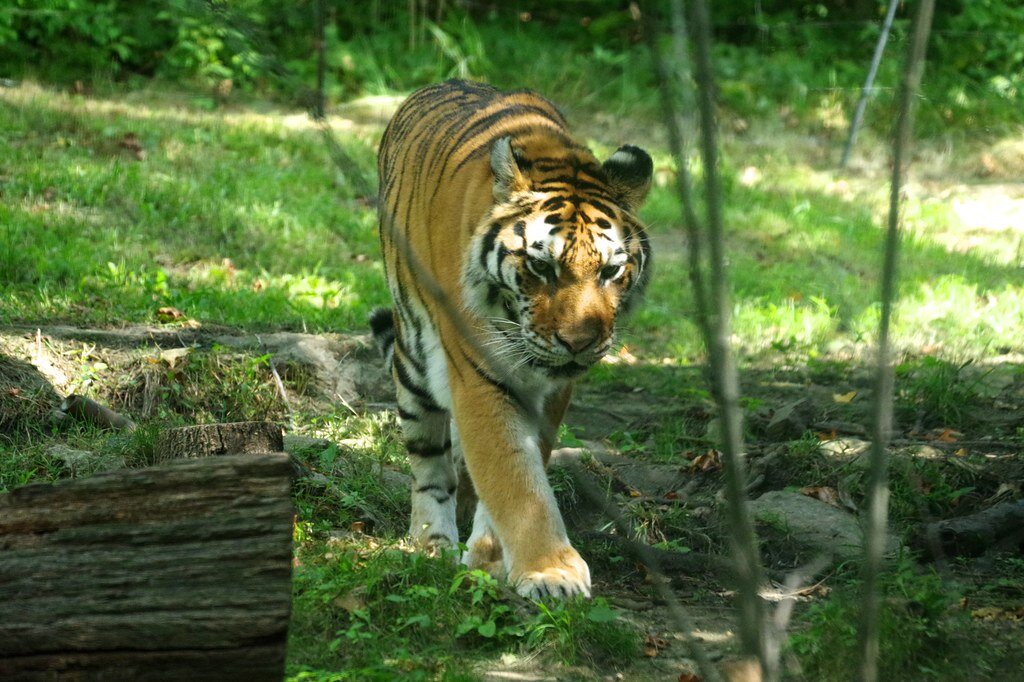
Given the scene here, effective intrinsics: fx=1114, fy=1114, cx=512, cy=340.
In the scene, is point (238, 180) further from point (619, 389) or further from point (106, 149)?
point (619, 389)

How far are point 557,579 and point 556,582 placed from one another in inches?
0.5

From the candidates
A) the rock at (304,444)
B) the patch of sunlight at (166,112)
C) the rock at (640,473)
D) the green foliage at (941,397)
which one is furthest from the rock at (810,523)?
the patch of sunlight at (166,112)

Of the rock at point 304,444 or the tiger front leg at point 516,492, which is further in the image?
the rock at point 304,444

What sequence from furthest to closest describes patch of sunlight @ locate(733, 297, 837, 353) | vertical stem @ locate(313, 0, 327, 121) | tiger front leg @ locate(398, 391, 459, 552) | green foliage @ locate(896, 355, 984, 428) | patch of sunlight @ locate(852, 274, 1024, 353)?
patch of sunlight @ locate(733, 297, 837, 353) → patch of sunlight @ locate(852, 274, 1024, 353) → green foliage @ locate(896, 355, 984, 428) → tiger front leg @ locate(398, 391, 459, 552) → vertical stem @ locate(313, 0, 327, 121)

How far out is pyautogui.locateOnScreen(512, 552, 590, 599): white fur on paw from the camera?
11.4 feet

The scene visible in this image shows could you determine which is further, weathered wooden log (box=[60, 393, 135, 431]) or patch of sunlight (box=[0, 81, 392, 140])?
patch of sunlight (box=[0, 81, 392, 140])

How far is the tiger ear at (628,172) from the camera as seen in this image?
4023mm

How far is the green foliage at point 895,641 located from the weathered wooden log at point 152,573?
1445mm

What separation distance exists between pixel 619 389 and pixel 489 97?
220 centimetres

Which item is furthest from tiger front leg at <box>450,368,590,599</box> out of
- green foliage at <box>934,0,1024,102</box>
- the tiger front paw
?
green foliage at <box>934,0,1024,102</box>

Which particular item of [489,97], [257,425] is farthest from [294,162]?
[257,425]

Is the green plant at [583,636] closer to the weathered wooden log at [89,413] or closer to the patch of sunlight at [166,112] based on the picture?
the weathered wooden log at [89,413]

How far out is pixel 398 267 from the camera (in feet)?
15.6

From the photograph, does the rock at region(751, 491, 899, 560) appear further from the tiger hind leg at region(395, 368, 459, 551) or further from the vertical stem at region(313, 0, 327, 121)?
the vertical stem at region(313, 0, 327, 121)
